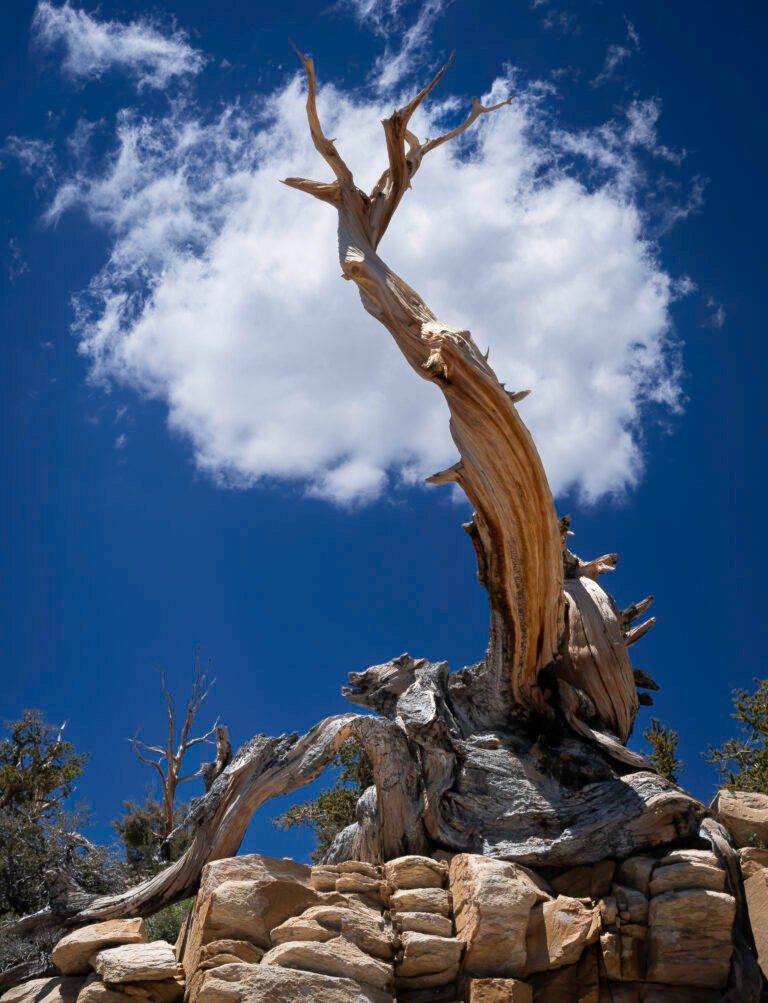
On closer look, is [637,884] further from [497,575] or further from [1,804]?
[1,804]

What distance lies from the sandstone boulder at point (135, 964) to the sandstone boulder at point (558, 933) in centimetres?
232

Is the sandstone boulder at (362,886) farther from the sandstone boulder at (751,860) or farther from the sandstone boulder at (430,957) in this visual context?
the sandstone boulder at (751,860)

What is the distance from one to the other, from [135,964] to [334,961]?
50.1 inches

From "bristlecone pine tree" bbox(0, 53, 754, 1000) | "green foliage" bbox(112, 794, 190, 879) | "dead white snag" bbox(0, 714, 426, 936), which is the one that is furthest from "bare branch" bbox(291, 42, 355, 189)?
"green foliage" bbox(112, 794, 190, 879)

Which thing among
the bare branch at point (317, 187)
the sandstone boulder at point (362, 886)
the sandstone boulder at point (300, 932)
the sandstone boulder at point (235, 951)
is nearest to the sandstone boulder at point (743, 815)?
the sandstone boulder at point (362, 886)

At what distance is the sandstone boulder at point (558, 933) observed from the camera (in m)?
6.06

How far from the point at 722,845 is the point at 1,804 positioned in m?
10.5

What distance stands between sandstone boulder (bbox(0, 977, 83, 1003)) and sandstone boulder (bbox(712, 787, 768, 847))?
16.4ft

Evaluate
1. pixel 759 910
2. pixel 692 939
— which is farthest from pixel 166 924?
pixel 759 910

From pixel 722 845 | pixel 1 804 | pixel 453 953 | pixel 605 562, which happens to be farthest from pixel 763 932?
pixel 1 804

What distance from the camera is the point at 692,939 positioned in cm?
613

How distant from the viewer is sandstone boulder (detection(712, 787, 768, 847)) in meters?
7.49

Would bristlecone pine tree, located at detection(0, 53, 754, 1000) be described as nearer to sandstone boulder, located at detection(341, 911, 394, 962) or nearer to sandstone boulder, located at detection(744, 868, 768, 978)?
sandstone boulder, located at detection(744, 868, 768, 978)

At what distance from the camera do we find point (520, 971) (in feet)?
19.6
